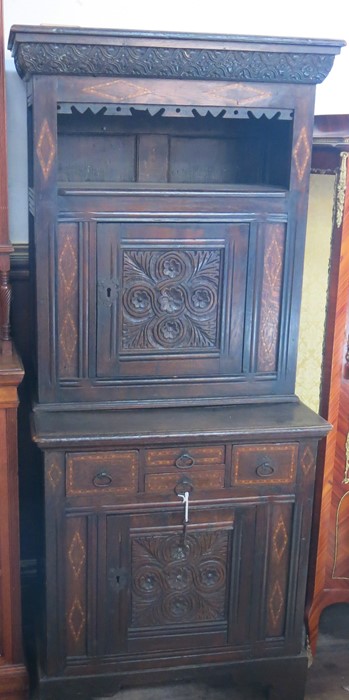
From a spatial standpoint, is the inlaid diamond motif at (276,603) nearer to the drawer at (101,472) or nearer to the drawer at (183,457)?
the drawer at (183,457)

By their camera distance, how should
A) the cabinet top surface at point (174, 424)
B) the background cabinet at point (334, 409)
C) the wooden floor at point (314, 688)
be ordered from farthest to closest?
the wooden floor at point (314, 688), the background cabinet at point (334, 409), the cabinet top surface at point (174, 424)

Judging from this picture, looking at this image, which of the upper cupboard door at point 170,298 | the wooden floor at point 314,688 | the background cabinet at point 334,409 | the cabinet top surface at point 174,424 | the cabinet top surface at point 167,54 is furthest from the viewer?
the wooden floor at point 314,688

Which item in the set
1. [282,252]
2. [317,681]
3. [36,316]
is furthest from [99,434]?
[317,681]

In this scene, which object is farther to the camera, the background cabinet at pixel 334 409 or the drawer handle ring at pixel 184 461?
the background cabinet at pixel 334 409

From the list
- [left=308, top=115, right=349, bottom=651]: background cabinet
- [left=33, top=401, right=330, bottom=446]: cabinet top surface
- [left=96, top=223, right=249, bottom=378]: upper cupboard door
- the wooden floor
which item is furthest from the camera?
the wooden floor

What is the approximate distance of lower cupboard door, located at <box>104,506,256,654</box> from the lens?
90.7 inches

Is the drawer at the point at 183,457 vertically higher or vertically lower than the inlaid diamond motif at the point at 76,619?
higher

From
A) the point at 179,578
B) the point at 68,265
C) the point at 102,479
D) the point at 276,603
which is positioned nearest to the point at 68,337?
the point at 68,265

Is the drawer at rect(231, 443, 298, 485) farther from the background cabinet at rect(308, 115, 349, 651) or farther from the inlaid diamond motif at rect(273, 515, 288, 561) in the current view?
the background cabinet at rect(308, 115, 349, 651)

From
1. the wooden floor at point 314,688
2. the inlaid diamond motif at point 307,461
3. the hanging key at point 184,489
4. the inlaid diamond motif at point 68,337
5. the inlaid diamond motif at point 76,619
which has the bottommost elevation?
the wooden floor at point 314,688

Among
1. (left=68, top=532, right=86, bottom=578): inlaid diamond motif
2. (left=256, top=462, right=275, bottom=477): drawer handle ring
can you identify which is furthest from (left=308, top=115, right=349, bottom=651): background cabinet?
(left=68, top=532, right=86, bottom=578): inlaid diamond motif

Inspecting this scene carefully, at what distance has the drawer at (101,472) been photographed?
2203 millimetres

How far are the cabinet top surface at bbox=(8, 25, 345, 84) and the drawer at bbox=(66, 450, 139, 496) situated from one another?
1019 millimetres

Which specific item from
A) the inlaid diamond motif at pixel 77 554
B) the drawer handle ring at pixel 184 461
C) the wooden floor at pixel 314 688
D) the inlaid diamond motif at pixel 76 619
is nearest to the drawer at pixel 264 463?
the drawer handle ring at pixel 184 461
